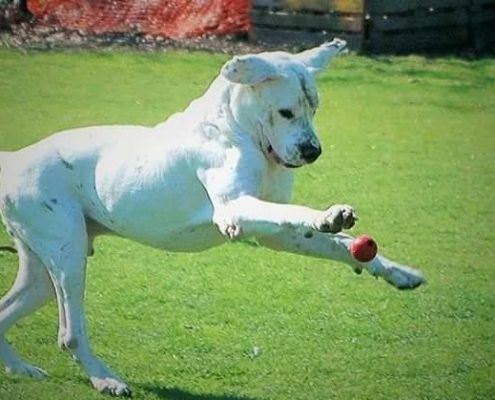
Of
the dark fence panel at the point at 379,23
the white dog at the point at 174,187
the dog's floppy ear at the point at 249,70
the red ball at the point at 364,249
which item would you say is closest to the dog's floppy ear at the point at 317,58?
the white dog at the point at 174,187

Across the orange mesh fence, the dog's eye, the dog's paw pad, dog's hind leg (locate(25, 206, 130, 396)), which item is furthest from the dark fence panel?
the dog's paw pad

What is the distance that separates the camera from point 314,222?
5160mm

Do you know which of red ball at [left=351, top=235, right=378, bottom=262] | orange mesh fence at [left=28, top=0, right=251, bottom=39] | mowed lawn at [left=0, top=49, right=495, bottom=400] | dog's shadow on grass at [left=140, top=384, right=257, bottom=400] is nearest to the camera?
red ball at [left=351, top=235, right=378, bottom=262]

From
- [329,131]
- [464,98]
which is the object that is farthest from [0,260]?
[464,98]

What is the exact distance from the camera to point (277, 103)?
567 cm

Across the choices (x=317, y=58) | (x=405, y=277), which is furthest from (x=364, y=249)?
(x=317, y=58)

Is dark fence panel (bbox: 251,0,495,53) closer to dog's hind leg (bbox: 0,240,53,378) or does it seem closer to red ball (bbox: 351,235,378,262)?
dog's hind leg (bbox: 0,240,53,378)

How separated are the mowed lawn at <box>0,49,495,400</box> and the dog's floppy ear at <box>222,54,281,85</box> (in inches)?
55.4

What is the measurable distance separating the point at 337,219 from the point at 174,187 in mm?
1064

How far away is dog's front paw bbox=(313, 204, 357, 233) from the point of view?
5.03 meters

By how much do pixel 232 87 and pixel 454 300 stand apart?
2.55 metres

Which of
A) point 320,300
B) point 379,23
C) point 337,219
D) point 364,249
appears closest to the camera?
point 337,219

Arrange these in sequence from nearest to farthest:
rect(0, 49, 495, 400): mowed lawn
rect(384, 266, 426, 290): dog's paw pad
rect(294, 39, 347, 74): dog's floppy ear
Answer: rect(384, 266, 426, 290): dog's paw pad → rect(294, 39, 347, 74): dog's floppy ear → rect(0, 49, 495, 400): mowed lawn

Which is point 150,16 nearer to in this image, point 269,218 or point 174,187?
point 174,187
